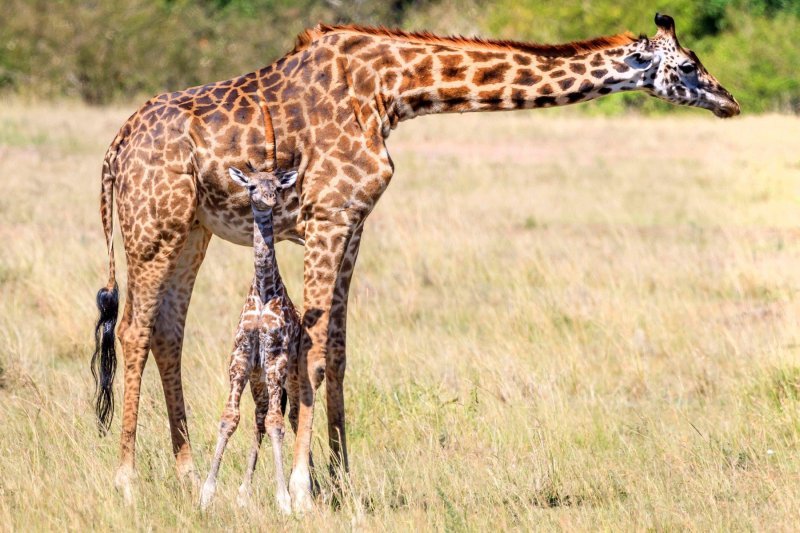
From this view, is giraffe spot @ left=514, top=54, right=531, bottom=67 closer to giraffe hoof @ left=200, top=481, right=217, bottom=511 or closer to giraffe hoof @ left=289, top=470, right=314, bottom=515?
giraffe hoof @ left=289, top=470, right=314, bottom=515

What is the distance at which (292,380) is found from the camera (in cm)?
609

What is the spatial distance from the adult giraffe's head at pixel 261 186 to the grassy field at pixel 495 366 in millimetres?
1362

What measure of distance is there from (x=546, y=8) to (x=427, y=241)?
27.0 m

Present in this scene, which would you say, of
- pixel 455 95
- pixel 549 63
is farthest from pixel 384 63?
pixel 549 63

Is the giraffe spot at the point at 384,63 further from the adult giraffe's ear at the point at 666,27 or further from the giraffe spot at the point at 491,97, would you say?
the adult giraffe's ear at the point at 666,27

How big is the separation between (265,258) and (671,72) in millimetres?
2219

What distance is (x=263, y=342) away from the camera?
18.4ft

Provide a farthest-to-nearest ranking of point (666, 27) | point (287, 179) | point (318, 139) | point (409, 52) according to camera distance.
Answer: point (409, 52)
point (666, 27)
point (318, 139)
point (287, 179)

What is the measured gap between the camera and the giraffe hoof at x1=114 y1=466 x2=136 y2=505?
5.78 m

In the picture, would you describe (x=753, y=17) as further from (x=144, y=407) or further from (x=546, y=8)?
(x=144, y=407)

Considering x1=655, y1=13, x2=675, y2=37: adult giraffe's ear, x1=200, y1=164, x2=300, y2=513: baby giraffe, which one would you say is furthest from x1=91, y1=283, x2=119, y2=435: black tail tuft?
x1=655, y1=13, x2=675, y2=37: adult giraffe's ear

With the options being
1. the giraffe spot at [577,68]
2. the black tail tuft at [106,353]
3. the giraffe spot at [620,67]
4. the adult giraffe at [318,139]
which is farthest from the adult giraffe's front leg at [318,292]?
the giraffe spot at [620,67]

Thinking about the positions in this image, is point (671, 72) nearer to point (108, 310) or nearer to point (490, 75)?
point (490, 75)

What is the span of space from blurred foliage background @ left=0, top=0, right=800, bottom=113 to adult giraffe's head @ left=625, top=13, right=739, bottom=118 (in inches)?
961
